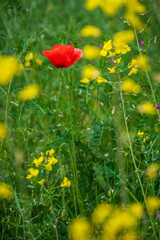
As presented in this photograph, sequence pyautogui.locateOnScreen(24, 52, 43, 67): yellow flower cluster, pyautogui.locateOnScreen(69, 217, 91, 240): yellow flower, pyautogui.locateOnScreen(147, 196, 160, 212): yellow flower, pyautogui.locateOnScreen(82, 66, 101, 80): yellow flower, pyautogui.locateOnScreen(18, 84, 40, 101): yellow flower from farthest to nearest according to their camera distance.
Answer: pyautogui.locateOnScreen(24, 52, 43, 67): yellow flower cluster → pyautogui.locateOnScreen(18, 84, 40, 101): yellow flower → pyautogui.locateOnScreen(82, 66, 101, 80): yellow flower → pyautogui.locateOnScreen(147, 196, 160, 212): yellow flower → pyautogui.locateOnScreen(69, 217, 91, 240): yellow flower

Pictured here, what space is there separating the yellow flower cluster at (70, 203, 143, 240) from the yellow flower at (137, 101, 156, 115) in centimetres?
42

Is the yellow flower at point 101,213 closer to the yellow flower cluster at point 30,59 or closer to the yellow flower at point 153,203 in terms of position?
the yellow flower at point 153,203

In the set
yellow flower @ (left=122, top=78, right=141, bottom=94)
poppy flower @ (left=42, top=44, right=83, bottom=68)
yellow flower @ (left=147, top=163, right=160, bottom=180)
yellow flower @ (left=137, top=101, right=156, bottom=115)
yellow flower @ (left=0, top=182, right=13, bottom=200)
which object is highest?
poppy flower @ (left=42, top=44, right=83, bottom=68)

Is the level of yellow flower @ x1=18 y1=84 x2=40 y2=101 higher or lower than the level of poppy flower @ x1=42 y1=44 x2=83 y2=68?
lower

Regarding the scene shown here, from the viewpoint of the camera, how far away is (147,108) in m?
1.35

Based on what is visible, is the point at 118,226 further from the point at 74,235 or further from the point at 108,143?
the point at 108,143

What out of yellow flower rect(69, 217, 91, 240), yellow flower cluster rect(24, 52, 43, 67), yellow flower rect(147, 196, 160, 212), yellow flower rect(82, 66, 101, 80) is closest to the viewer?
yellow flower rect(69, 217, 91, 240)

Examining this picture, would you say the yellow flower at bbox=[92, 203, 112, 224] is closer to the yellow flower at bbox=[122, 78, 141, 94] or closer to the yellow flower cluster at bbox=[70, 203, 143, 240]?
the yellow flower cluster at bbox=[70, 203, 143, 240]

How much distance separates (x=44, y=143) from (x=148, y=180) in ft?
1.93

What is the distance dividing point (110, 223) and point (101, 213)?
0.06 meters

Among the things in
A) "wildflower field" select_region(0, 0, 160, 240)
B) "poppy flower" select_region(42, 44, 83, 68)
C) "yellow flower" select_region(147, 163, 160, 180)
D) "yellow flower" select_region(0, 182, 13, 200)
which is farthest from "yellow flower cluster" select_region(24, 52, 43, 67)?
"yellow flower" select_region(147, 163, 160, 180)

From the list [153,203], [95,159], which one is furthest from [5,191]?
[153,203]

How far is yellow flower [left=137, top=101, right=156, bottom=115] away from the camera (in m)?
1.35

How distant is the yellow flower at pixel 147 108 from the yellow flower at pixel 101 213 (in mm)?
446
